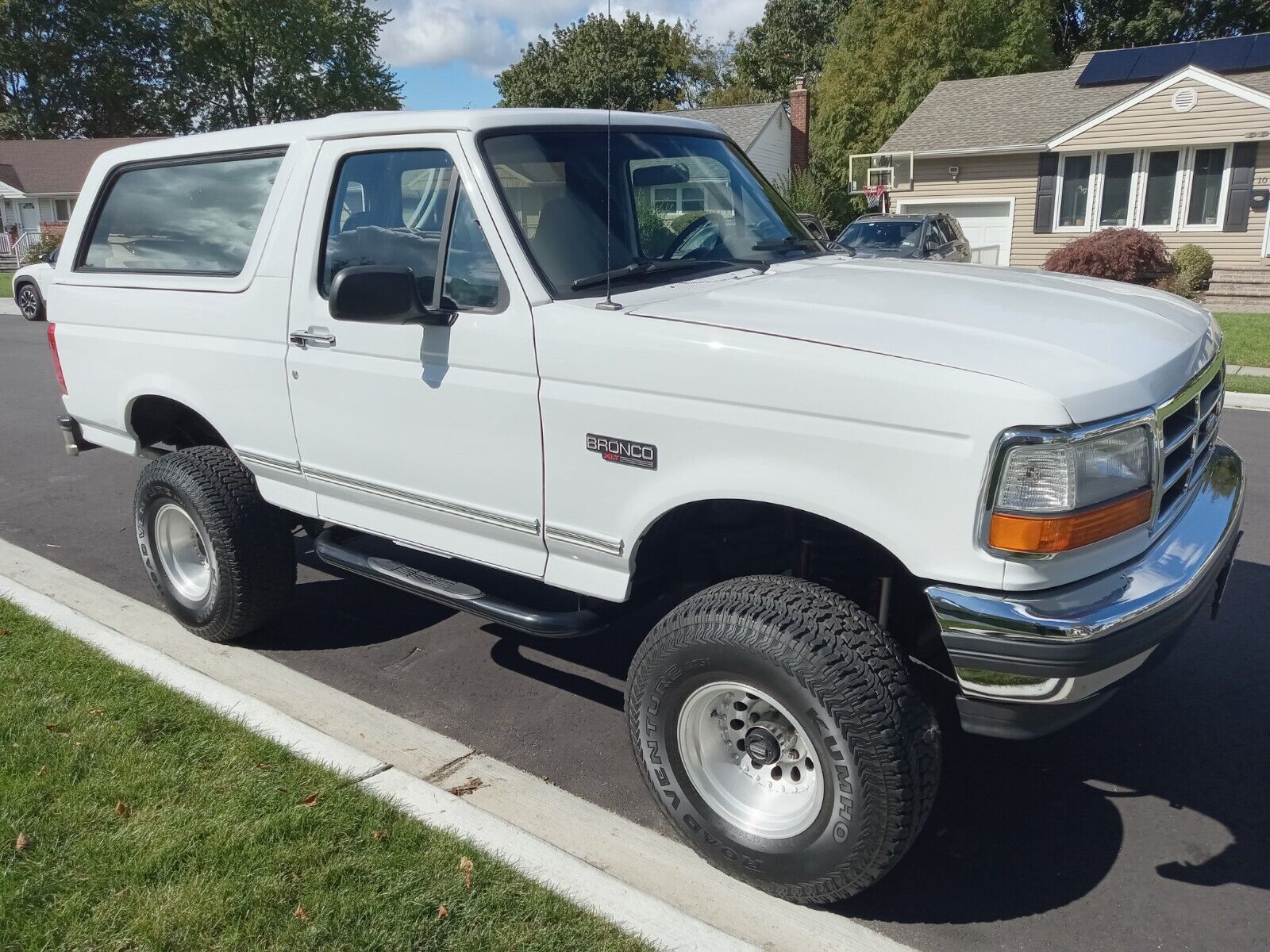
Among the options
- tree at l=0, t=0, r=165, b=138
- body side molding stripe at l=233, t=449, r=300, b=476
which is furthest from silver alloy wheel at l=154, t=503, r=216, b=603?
→ tree at l=0, t=0, r=165, b=138

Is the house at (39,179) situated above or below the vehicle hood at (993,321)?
above

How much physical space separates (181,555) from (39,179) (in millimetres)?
53831

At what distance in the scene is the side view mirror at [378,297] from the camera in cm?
327

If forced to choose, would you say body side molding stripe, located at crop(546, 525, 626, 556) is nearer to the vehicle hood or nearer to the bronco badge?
the bronco badge

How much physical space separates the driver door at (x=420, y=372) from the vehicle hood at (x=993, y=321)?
58 centimetres

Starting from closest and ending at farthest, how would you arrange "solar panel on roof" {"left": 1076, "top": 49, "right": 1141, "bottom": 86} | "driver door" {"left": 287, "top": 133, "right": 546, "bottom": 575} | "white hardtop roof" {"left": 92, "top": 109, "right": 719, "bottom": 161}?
"driver door" {"left": 287, "top": 133, "right": 546, "bottom": 575} < "white hardtop roof" {"left": 92, "top": 109, "right": 719, "bottom": 161} < "solar panel on roof" {"left": 1076, "top": 49, "right": 1141, "bottom": 86}

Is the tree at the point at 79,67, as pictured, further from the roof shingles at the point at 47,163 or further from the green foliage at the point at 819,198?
the green foliage at the point at 819,198

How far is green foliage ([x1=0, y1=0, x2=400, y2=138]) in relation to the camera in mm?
54031

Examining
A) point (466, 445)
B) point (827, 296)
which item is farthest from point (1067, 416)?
point (466, 445)

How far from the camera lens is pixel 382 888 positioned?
9.93 ft

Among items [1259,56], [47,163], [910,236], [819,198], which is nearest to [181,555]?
[910,236]

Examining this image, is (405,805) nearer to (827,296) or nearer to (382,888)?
(382,888)

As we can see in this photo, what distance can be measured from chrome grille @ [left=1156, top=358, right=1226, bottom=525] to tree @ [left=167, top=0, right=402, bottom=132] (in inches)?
2171

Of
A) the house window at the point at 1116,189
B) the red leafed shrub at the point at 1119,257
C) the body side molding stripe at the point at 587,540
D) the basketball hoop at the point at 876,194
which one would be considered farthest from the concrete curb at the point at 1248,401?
the basketball hoop at the point at 876,194
